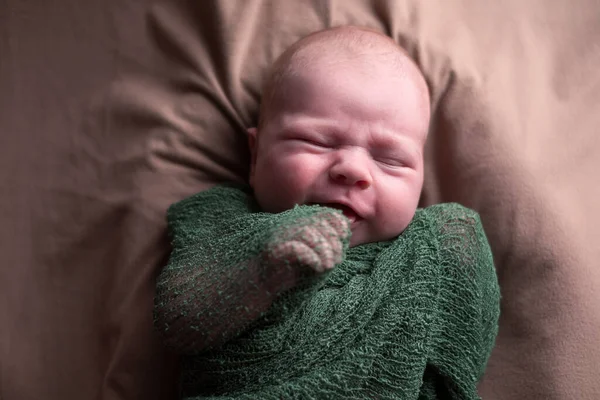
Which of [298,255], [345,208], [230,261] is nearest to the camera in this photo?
[298,255]

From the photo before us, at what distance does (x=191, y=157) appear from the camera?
1.17 meters

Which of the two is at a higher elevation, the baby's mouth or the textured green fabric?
the baby's mouth

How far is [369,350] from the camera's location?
34.8 inches

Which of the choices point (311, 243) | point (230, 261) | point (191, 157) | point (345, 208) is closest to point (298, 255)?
point (311, 243)

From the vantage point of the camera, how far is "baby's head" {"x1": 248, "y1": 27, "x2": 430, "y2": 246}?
3.19 ft

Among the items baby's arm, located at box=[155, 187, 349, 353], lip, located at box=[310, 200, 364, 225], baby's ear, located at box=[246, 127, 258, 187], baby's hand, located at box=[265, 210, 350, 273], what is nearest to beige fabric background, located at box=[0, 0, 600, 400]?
baby's ear, located at box=[246, 127, 258, 187]

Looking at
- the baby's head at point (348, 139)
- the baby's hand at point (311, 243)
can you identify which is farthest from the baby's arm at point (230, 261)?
the baby's head at point (348, 139)

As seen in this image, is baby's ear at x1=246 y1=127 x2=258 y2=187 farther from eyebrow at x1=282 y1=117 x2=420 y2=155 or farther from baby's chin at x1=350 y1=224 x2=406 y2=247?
baby's chin at x1=350 y1=224 x2=406 y2=247

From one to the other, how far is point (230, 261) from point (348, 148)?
29 centimetres

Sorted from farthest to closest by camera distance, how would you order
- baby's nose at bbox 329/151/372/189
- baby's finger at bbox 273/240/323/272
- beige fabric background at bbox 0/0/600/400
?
beige fabric background at bbox 0/0/600/400 < baby's nose at bbox 329/151/372/189 < baby's finger at bbox 273/240/323/272

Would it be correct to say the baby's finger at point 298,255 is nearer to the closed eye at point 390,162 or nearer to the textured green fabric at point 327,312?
the textured green fabric at point 327,312

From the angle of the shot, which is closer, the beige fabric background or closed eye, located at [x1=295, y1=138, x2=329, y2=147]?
closed eye, located at [x1=295, y1=138, x2=329, y2=147]

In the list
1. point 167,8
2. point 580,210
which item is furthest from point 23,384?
point 580,210

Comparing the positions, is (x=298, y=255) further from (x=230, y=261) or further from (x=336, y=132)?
(x=336, y=132)
